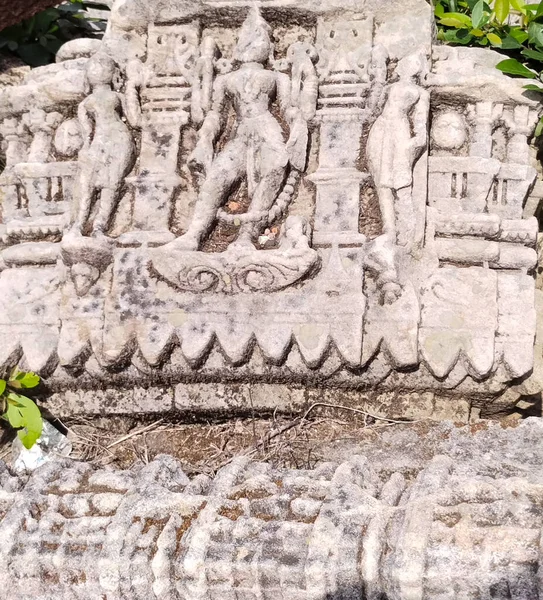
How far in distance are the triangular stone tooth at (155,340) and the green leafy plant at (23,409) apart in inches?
19.1

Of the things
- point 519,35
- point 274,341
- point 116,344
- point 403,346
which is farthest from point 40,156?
point 519,35

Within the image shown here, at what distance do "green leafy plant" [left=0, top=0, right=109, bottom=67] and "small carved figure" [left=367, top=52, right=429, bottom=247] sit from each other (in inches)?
105

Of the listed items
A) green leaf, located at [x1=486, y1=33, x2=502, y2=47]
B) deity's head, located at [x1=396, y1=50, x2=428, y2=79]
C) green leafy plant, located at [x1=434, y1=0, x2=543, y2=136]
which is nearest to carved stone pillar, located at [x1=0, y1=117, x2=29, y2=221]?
deity's head, located at [x1=396, y1=50, x2=428, y2=79]

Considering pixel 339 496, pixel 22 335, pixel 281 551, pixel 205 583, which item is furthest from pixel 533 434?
pixel 22 335

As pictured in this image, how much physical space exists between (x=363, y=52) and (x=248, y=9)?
24.5 inches

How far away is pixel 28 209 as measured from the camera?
3.35m

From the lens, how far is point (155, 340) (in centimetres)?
286

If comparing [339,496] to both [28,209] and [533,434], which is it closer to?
[533,434]

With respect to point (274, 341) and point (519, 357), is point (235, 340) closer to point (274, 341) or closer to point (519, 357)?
point (274, 341)

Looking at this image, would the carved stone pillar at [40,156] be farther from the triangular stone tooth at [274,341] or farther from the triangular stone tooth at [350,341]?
the triangular stone tooth at [350,341]

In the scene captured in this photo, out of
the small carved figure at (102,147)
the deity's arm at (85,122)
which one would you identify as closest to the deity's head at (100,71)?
the small carved figure at (102,147)

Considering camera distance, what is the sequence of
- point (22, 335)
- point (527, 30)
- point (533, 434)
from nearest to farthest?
point (533, 434) → point (22, 335) → point (527, 30)

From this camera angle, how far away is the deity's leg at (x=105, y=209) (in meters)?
3.11

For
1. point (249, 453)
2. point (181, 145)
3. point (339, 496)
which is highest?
point (181, 145)
